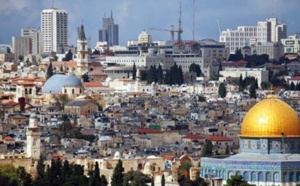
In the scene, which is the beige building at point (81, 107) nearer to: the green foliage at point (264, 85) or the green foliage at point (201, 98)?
the green foliage at point (201, 98)

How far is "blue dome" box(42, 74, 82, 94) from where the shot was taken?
106 m

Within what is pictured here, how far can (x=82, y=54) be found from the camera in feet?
392

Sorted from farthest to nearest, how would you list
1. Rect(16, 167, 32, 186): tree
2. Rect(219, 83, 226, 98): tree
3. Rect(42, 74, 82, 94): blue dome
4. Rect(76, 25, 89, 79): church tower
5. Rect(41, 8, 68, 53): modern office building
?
Rect(41, 8, 68, 53): modern office building → Rect(76, 25, 89, 79): church tower → Rect(219, 83, 226, 98): tree → Rect(42, 74, 82, 94): blue dome → Rect(16, 167, 32, 186): tree

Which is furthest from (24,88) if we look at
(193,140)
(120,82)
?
(193,140)

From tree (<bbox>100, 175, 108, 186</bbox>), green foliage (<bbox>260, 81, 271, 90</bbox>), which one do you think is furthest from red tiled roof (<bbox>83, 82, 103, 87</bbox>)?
tree (<bbox>100, 175, 108, 186</bbox>)

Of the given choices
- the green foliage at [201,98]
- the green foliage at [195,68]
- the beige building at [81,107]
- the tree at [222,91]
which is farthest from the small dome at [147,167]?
the green foliage at [195,68]

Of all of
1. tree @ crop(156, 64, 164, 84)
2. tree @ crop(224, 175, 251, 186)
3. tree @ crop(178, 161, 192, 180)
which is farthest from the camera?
tree @ crop(156, 64, 164, 84)

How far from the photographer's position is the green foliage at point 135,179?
5697cm

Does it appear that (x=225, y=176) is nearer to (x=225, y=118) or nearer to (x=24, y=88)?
(x=225, y=118)

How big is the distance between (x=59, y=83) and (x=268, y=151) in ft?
176

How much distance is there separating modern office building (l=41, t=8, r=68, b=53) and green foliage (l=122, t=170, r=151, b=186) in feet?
432

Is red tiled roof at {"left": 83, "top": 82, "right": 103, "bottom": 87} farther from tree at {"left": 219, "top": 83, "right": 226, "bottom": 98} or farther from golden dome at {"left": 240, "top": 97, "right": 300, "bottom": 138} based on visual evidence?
golden dome at {"left": 240, "top": 97, "right": 300, "bottom": 138}

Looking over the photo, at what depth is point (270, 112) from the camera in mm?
54250

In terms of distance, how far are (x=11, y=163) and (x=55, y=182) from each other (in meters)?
7.66
